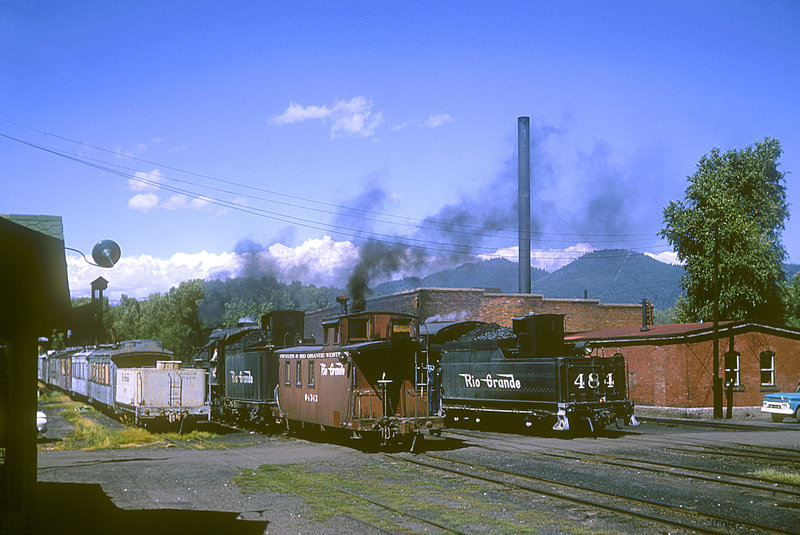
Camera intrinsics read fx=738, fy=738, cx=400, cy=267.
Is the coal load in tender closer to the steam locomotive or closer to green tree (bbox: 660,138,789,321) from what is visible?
the steam locomotive

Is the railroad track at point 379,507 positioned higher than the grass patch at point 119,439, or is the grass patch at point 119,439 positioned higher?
the railroad track at point 379,507

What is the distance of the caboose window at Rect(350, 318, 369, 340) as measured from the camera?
21156 mm

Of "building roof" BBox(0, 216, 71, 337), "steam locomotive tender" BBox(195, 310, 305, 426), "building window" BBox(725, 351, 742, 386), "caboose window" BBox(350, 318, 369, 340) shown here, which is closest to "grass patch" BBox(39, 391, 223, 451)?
"steam locomotive tender" BBox(195, 310, 305, 426)

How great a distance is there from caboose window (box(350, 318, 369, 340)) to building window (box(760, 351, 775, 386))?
83.9 feet

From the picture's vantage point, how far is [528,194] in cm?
4881

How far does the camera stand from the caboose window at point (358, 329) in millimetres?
21156

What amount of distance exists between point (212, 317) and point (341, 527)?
161 feet

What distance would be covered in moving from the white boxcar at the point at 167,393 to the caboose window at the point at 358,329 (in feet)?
28.2

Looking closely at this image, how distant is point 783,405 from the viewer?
3181 centimetres

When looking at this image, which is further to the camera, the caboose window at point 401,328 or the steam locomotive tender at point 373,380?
the caboose window at point 401,328

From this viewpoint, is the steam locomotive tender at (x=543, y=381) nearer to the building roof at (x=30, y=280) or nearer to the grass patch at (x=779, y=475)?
the grass patch at (x=779, y=475)

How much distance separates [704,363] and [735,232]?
47.9 feet

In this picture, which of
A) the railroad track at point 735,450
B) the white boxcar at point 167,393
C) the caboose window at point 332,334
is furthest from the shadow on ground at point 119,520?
the railroad track at point 735,450

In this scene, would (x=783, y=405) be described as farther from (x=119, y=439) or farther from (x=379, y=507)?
(x=119, y=439)
